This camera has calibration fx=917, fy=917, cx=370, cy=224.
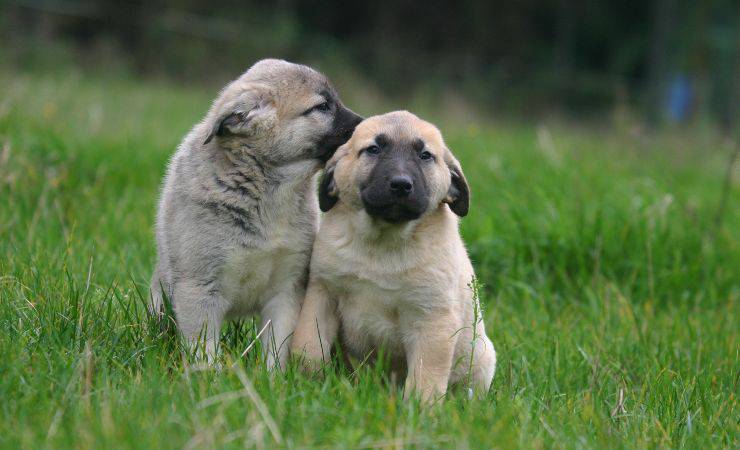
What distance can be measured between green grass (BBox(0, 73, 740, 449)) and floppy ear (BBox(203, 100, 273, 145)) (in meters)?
0.82

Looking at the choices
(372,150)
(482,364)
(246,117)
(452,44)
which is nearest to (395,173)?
(372,150)

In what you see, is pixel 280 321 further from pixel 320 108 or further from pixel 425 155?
pixel 320 108

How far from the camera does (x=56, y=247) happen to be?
16.2ft

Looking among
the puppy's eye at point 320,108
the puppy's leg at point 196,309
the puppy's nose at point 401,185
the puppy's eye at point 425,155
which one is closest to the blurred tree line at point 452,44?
the puppy's eye at point 320,108

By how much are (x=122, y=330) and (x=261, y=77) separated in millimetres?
1428

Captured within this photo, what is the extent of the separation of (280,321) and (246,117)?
0.95 m

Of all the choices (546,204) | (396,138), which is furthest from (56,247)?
(546,204)

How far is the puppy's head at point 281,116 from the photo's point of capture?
421 cm

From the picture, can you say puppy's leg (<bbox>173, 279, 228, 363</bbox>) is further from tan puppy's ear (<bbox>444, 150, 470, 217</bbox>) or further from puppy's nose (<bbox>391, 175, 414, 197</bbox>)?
tan puppy's ear (<bbox>444, 150, 470, 217</bbox>)

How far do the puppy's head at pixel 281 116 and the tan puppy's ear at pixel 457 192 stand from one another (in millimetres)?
555

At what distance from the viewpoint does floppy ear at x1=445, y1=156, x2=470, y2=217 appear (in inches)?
167

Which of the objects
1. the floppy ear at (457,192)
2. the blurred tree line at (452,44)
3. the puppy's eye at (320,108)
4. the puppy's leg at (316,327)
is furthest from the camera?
Answer: the blurred tree line at (452,44)

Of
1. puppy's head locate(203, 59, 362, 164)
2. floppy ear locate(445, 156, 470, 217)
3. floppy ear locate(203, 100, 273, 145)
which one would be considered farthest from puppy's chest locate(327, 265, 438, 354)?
floppy ear locate(203, 100, 273, 145)

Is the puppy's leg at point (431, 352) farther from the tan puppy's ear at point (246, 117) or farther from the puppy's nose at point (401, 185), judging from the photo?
the tan puppy's ear at point (246, 117)
